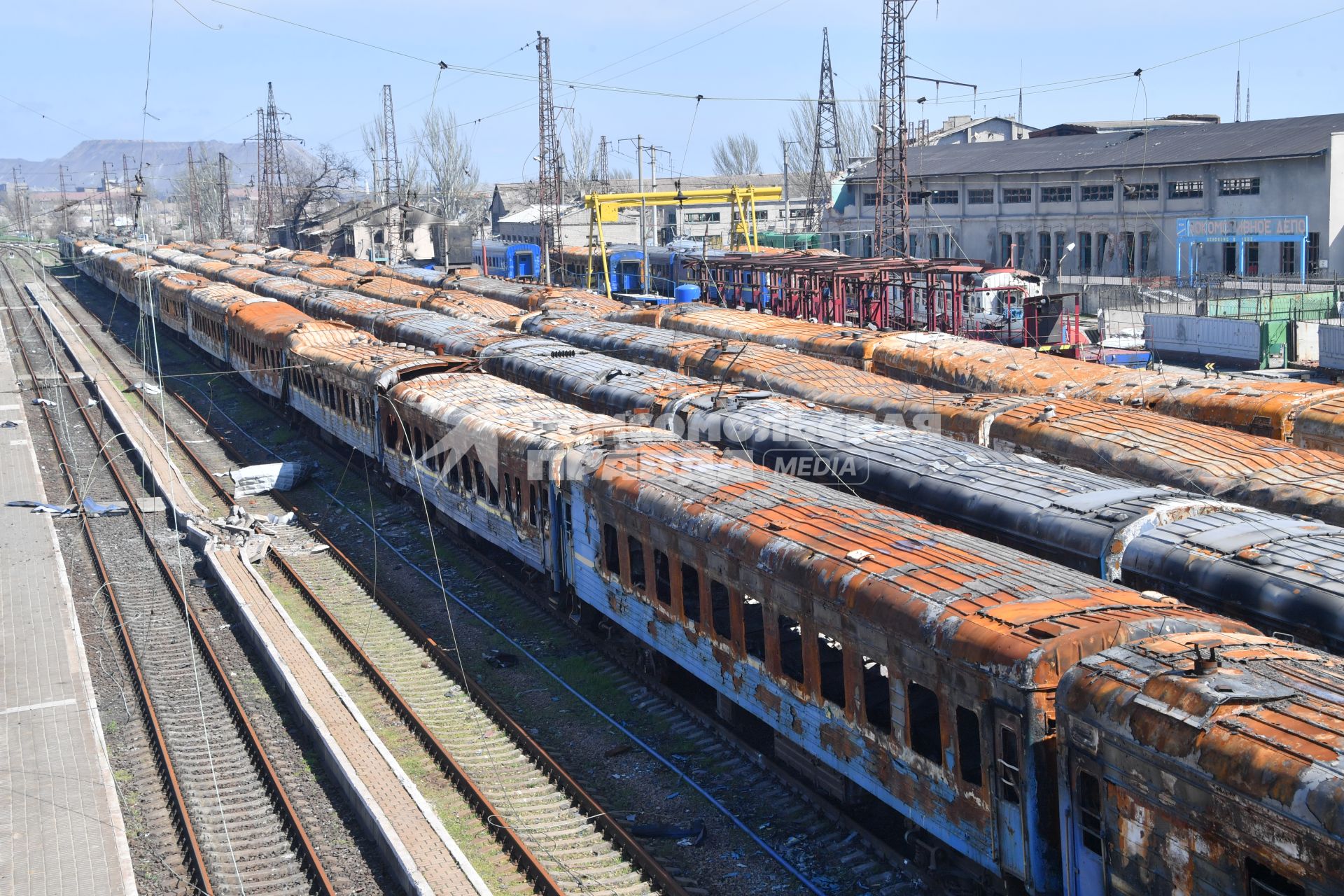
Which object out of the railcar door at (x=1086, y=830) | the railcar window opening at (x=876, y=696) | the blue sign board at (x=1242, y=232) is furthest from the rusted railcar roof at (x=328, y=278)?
the railcar door at (x=1086, y=830)

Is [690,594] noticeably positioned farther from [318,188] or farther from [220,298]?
[318,188]

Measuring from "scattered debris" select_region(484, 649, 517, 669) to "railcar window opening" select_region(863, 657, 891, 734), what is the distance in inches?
313

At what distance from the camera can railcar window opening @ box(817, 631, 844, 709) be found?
1136 cm

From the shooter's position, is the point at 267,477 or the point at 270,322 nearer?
the point at 267,477

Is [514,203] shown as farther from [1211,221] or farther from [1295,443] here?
[1295,443]

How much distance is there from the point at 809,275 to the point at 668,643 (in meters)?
34.2

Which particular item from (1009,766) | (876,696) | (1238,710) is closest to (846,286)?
(876,696)

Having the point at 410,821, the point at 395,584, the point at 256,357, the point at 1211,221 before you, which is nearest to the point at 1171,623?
the point at 410,821

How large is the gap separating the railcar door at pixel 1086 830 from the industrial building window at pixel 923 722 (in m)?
1.61

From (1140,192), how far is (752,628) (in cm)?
5093

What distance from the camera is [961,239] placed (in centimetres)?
6656

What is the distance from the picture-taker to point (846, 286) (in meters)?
46.1

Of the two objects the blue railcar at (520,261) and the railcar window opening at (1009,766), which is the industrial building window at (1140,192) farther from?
the railcar window opening at (1009,766)

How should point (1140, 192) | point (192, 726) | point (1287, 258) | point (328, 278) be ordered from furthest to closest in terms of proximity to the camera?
point (1140, 192)
point (328, 278)
point (1287, 258)
point (192, 726)
